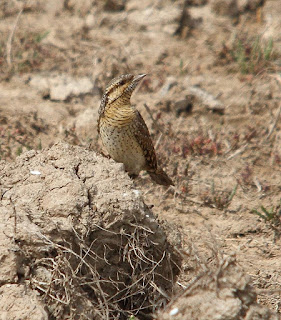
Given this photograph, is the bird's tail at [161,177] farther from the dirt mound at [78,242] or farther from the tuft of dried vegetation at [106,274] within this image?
the tuft of dried vegetation at [106,274]

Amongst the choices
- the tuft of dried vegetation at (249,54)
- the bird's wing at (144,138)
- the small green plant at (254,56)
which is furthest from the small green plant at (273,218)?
the small green plant at (254,56)

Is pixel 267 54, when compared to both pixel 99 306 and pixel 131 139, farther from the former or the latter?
pixel 99 306

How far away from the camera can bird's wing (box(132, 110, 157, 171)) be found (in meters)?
6.02

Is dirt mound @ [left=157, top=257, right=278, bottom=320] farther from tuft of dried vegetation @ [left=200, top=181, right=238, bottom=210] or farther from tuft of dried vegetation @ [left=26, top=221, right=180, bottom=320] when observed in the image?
tuft of dried vegetation @ [left=200, top=181, right=238, bottom=210]

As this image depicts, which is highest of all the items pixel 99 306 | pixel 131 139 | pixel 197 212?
pixel 131 139

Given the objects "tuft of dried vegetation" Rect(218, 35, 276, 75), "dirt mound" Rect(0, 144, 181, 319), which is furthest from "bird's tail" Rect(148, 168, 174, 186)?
"tuft of dried vegetation" Rect(218, 35, 276, 75)

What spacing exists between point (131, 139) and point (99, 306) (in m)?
2.22

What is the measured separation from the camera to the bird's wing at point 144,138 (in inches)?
237

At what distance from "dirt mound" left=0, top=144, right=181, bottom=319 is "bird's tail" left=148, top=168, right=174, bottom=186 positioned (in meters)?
1.63

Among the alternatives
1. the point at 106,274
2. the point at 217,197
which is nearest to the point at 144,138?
the point at 217,197

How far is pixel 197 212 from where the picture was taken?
6.42m

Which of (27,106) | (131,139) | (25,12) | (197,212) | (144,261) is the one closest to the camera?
(144,261)

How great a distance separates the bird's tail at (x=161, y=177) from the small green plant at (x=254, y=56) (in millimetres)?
3300

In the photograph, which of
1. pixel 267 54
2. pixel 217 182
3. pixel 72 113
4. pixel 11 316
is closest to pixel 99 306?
pixel 11 316
